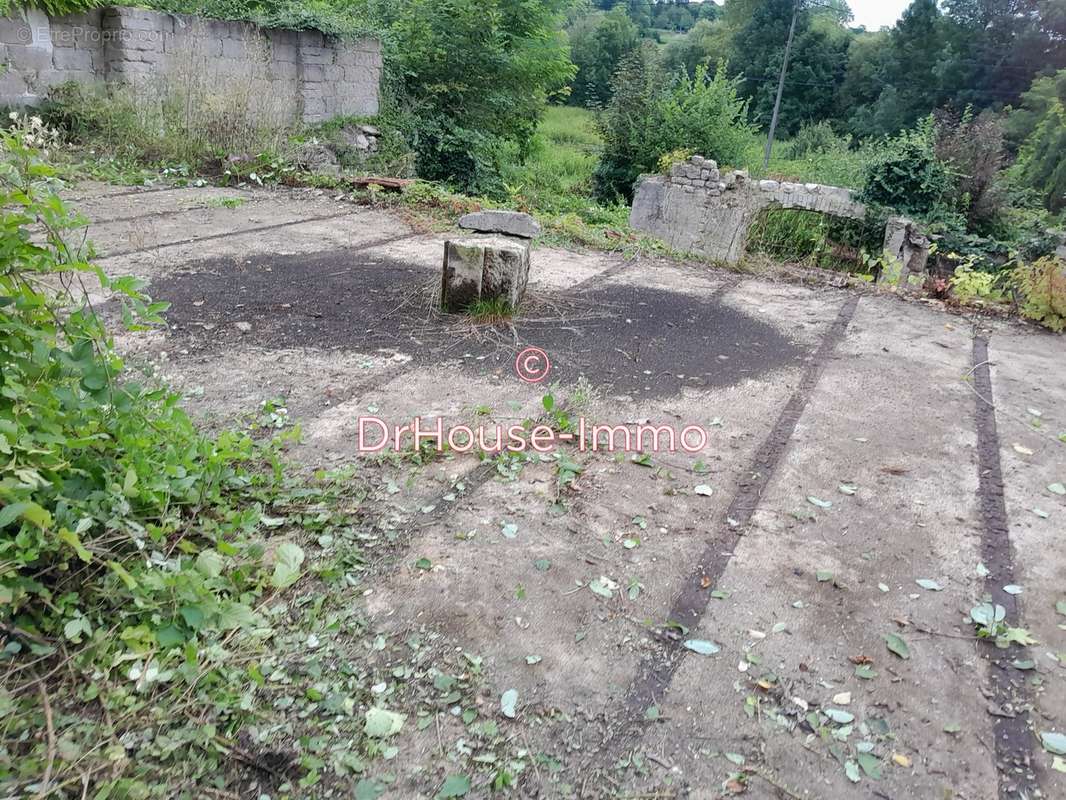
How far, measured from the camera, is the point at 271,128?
8.51 meters

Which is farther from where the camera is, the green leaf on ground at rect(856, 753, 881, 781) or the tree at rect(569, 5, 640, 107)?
the tree at rect(569, 5, 640, 107)

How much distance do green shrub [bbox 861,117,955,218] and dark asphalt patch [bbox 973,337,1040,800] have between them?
34.2ft

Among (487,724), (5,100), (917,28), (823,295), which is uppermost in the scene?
(917,28)

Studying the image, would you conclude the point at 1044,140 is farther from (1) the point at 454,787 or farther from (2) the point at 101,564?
(2) the point at 101,564

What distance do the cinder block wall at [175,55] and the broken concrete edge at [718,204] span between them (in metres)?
5.32

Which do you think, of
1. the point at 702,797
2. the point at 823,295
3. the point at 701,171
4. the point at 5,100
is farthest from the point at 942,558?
the point at 701,171

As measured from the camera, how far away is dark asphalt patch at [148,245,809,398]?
142 inches

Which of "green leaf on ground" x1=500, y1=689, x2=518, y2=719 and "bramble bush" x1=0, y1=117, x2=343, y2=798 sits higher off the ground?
"bramble bush" x1=0, y1=117, x2=343, y2=798

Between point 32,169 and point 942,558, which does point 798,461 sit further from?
point 32,169

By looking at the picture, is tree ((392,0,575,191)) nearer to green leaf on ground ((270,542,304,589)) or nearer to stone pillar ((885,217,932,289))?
stone pillar ((885,217,932,289))

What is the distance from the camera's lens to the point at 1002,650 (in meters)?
1.94

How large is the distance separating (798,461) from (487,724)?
1.67 meters

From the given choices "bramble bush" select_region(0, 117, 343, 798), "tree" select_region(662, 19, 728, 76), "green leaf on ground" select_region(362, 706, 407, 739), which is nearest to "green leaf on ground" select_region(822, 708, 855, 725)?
"green leaf on ground" select_region(362, 706, 407, 739)

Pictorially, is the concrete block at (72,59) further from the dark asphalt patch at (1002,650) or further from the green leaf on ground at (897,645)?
the green leaf on ground at (897,645)
